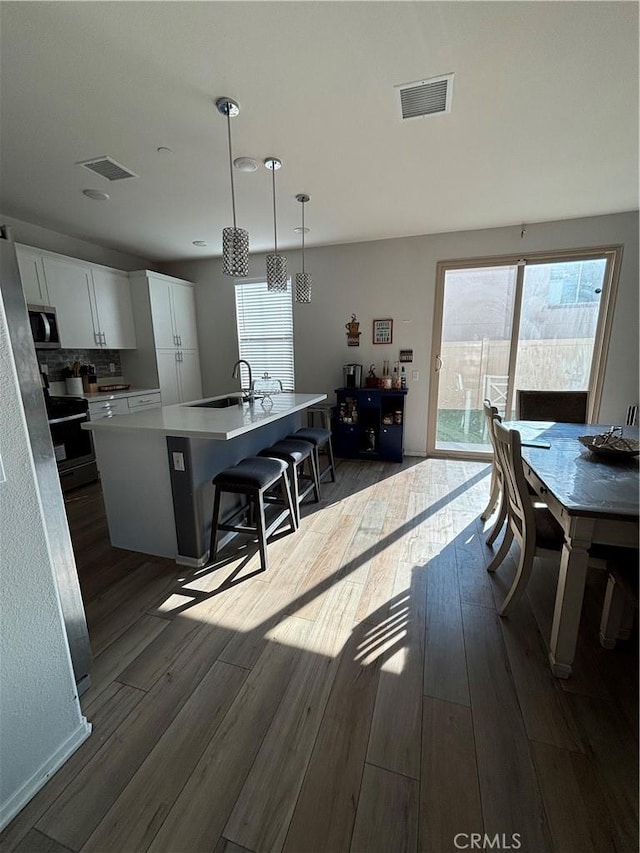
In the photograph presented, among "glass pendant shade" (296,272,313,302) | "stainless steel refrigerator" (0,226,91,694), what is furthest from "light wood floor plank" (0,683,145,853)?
"glass pendant shade" (296,272,313,302)

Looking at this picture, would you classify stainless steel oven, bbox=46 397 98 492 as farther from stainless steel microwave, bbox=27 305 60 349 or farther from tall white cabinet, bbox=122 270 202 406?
tall white cabinet, bbox=122 270 202 406

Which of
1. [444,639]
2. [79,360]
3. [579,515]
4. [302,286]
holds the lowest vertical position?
[444,639]

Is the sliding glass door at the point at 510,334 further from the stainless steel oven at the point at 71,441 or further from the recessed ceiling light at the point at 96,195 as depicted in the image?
the stainless steel oven at the point at 71,441

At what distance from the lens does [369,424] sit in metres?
4.39

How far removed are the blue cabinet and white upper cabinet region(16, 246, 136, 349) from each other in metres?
2.90

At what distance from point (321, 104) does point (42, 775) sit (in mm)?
3069

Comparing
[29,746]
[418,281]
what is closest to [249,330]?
[418,281]

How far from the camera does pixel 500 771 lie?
108cm

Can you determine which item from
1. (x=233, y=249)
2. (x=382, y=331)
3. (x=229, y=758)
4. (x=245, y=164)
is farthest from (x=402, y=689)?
(x=382, y=331)

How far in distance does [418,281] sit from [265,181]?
2.17 metres

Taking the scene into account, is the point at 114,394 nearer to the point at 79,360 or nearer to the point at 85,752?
the point at 79,360

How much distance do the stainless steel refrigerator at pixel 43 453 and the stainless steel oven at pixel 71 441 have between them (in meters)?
2.45

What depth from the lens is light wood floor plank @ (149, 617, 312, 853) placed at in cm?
95

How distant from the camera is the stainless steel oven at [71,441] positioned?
3266mm
